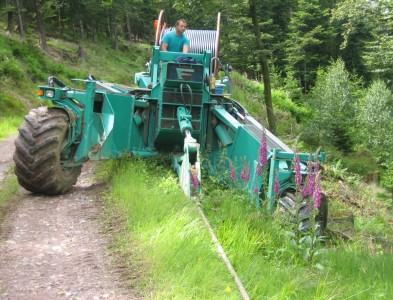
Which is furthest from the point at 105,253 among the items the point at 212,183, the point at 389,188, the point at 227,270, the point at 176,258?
the point at 389,188

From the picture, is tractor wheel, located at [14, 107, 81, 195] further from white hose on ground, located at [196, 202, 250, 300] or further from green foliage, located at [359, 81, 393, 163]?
green foliage, located at [359, 81, 393, 163]

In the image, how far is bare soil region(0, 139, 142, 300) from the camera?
4.29m

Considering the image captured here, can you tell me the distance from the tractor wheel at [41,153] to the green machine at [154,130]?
0.01m

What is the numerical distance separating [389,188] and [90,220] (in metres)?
19.8

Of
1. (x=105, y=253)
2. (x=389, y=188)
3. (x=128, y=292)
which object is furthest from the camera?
(x=389, y=188)

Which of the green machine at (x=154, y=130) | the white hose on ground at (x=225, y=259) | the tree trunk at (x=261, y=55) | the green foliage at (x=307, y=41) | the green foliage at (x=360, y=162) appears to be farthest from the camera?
the green foliage at (x=307, y=41)

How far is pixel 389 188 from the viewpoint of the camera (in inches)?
933

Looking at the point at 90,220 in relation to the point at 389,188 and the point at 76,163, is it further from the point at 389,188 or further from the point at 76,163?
the point at 389,188

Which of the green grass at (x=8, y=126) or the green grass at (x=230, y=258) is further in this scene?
the green grass at (x=8, y=126)

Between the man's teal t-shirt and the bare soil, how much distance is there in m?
3.30

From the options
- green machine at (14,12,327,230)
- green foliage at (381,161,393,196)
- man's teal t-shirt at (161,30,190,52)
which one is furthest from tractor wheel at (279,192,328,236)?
green foliage at (381,161,393,196)

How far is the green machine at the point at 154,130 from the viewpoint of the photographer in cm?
700

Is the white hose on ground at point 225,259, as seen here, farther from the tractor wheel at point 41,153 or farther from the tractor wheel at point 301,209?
the tractor wheel at point 41,153

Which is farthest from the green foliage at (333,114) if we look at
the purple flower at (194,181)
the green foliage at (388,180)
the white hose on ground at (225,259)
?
the white hose on ground at (225,259)
